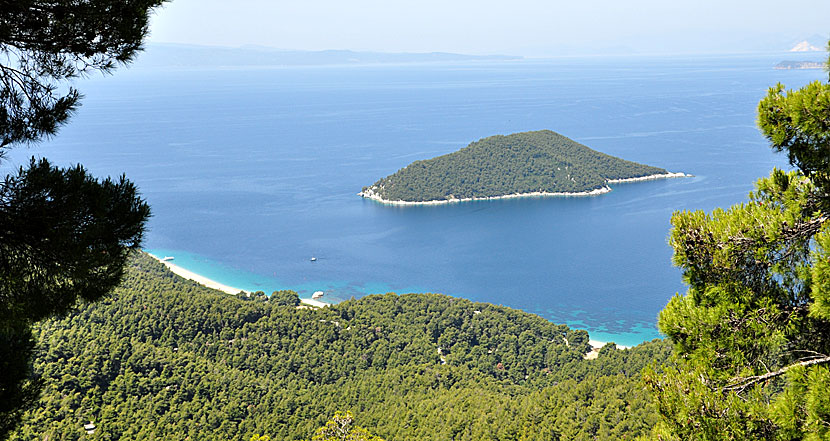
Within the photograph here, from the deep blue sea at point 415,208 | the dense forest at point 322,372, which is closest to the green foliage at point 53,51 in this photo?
the deep blue sea at point 415,208

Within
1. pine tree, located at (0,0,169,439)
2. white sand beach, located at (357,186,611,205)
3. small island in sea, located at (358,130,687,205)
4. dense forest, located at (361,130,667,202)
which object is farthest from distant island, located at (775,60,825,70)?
pine tree, located at (0,0,169,439)

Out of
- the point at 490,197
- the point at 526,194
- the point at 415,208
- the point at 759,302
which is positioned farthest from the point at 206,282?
the point at 759,302

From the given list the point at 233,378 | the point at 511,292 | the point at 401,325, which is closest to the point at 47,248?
the point at 233,378

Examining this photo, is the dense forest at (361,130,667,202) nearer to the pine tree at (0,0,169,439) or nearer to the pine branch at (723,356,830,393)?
the pine tree at (0,0,169,439)

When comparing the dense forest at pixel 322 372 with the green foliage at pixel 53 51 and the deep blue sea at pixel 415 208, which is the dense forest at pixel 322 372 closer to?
the deep blue sea at pixel 415 208

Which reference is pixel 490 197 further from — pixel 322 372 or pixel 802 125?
pixel 802 125

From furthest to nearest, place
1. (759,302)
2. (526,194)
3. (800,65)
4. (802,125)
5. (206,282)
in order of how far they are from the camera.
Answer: (800,65), (526,194), (206,282), (759,302), (802,125)

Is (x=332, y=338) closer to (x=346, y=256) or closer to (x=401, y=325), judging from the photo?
(x=401, y=325)
